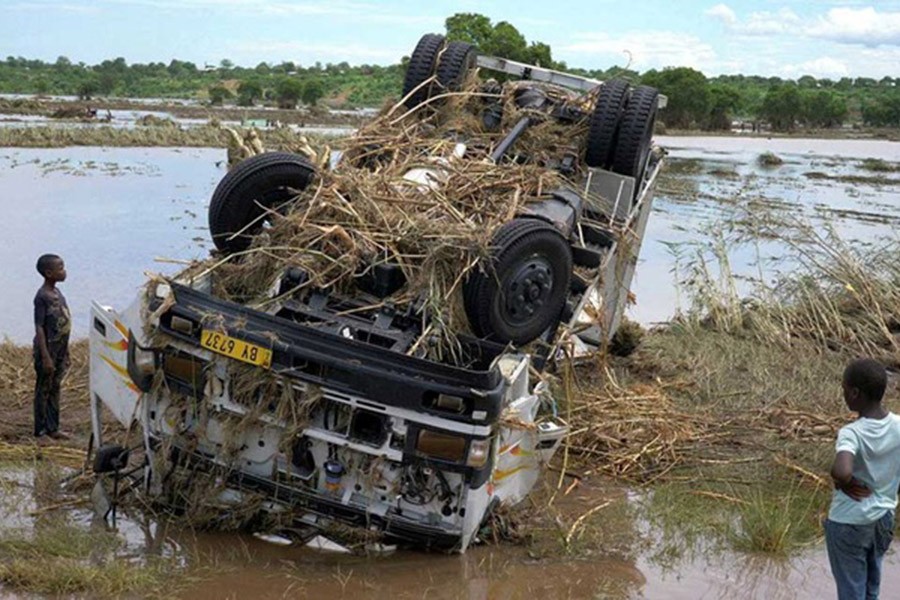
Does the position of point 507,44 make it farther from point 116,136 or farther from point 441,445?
point 441,445

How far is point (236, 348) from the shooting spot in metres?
5.61

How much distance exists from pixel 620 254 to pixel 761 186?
2615 cm

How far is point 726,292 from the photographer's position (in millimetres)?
13289

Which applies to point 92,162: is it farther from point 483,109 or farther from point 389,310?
point 389,310

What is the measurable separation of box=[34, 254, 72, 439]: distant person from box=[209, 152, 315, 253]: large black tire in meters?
1.28

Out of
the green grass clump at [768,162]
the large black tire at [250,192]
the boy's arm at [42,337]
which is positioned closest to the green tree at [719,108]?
the green grass clump at [768,162]

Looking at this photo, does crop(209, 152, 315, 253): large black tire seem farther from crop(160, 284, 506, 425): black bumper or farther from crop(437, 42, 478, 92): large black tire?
crop(437, 42, 478, 92): large black tire

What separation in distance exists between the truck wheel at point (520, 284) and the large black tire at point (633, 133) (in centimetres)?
255

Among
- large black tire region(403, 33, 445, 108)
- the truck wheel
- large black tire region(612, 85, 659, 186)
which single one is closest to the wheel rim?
the truck wheel

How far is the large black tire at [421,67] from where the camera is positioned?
376 inches

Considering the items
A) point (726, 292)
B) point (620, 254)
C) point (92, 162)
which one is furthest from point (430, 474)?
point (92, 162)

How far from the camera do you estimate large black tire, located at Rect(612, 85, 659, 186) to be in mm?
8859

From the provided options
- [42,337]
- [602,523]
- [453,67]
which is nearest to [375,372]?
[602,523]

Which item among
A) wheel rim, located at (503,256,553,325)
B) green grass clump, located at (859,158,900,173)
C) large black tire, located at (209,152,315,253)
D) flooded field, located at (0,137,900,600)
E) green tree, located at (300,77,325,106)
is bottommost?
flooded field, located at (0,137,900,600)
